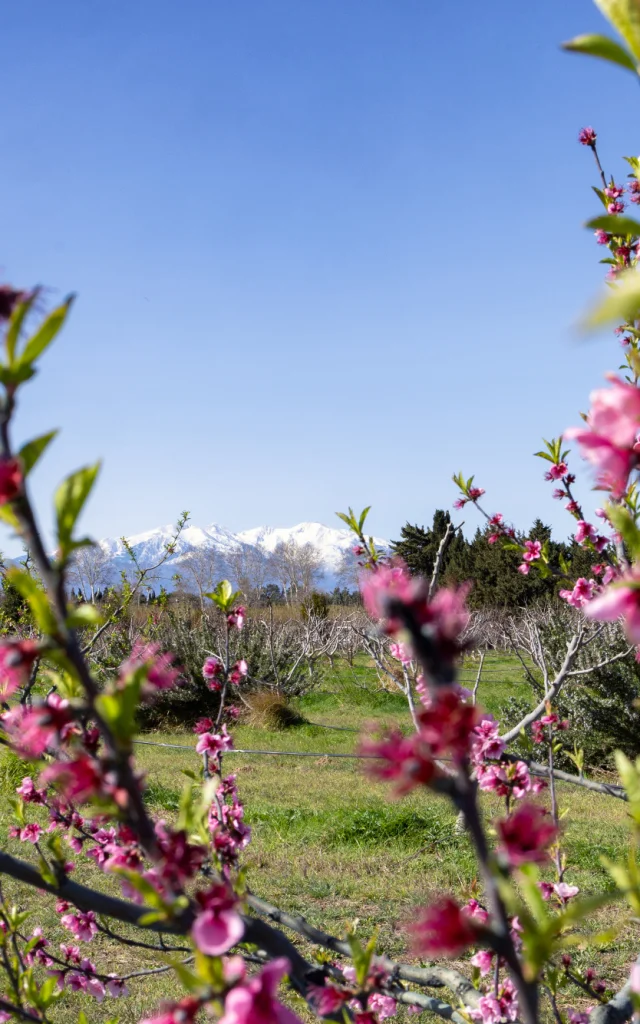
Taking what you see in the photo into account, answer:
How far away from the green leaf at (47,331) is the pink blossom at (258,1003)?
0.67 metres

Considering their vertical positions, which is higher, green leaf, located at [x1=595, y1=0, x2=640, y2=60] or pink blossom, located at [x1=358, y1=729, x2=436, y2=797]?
green leaf, located at [x1=595, y1=0, x2=640, y2=60]

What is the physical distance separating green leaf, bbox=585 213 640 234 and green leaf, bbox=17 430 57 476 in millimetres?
616

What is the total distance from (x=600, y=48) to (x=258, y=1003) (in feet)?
3.43

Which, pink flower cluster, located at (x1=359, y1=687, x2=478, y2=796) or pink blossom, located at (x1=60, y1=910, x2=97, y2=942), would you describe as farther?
pink blossom, located at (x1=60, y1=910, x2=97, y2=942)

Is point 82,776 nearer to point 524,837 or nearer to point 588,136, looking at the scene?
point 524,837

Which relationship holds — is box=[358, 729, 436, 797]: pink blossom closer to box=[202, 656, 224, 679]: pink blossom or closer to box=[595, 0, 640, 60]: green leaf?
box=[595, 0, 640, 60]: green leaf

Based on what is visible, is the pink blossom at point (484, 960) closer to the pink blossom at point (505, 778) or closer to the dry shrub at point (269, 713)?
the pink blossom at point (505, 778)

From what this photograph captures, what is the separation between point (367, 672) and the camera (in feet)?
65.5

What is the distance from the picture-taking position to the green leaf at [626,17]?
0.78 meters

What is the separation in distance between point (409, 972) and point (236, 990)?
1.29 m

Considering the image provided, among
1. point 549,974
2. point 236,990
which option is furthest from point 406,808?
point 236,990

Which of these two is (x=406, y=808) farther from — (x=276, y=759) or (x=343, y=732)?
(x=343, y=732)

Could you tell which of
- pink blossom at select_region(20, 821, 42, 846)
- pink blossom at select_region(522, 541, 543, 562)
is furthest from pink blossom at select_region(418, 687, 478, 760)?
pink blossom at select_region(522, 541, 543, 562)

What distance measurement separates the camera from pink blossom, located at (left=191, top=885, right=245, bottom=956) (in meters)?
0.70
